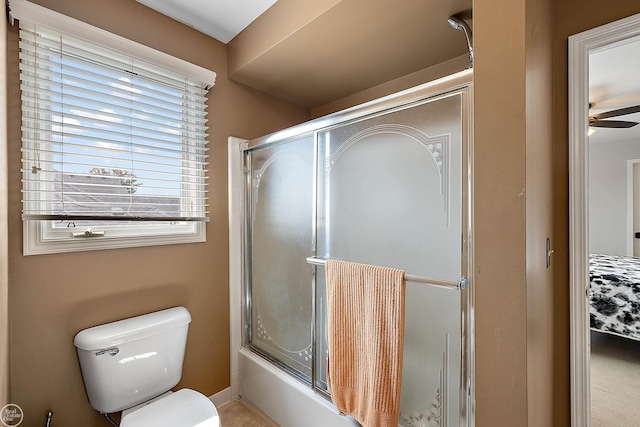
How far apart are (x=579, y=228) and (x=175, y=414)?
1.94m

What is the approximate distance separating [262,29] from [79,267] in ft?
5.13

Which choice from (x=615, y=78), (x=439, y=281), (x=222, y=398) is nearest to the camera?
(x=439, y=281)

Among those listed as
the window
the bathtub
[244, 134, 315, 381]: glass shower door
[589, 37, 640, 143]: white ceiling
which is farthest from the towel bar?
[589, 37, 640, 143]: white ceiling

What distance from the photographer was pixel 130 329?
1367 millimetres

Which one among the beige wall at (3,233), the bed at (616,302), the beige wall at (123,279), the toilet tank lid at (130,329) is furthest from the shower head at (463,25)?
the bed at (616,302)

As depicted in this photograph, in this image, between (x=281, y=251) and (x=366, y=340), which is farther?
(x=281, y=251)

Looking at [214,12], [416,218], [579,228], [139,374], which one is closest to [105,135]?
[214,12]

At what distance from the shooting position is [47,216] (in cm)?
123

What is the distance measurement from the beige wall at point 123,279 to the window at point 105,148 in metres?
0.06

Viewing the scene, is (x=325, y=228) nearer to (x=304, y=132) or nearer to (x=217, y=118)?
(x=304, y=132)

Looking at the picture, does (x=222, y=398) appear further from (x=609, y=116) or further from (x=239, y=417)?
(x=609, y=116)

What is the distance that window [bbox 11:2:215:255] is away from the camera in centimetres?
126

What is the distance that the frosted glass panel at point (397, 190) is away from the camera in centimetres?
107

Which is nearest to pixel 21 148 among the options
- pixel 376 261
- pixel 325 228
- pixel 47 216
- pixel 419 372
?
pixel 47 216
